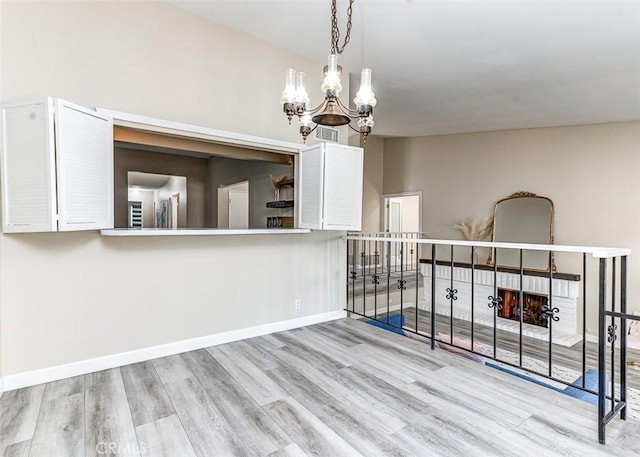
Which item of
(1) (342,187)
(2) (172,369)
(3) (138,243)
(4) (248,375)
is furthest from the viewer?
(1) (342,187)

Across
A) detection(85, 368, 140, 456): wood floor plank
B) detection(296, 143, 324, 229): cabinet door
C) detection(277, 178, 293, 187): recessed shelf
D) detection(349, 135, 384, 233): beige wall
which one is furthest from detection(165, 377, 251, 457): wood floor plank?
detection(349, 135, 384, 233): beige wall

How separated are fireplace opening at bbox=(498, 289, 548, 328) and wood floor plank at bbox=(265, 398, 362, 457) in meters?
5.44

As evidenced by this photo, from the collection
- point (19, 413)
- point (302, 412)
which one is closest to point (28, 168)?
point (19, 413)

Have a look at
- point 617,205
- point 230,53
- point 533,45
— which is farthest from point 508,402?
point 617,205

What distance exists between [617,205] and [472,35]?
4.16 meters

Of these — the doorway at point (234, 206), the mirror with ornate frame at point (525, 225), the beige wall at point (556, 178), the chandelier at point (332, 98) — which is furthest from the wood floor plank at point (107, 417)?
the beige wall at point (556, 178)

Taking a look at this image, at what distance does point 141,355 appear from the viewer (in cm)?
301

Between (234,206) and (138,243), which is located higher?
(234,206)

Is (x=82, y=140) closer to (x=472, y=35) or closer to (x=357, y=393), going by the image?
(x=357, y=393)

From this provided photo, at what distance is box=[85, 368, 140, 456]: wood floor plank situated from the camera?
1.88 meters

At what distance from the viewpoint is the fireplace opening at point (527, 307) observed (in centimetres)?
625

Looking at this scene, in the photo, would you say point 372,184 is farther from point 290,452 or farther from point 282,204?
point 290,452

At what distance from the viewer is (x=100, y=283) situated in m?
2.83

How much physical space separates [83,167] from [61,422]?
5.62 feet
